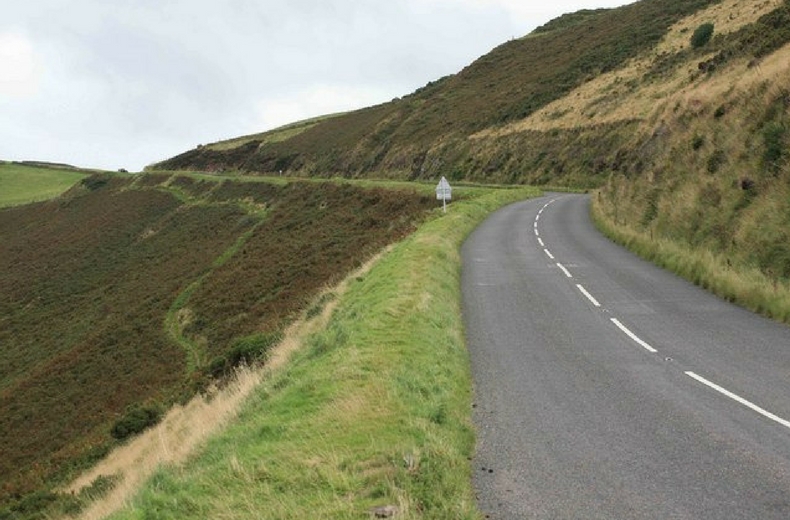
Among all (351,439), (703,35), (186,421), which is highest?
(703,35)

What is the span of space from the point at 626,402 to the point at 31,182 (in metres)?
138

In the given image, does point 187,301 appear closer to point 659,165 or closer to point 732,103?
point 659,165

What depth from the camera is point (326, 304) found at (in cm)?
2100

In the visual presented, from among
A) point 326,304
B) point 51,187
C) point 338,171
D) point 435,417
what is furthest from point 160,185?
point 435,417

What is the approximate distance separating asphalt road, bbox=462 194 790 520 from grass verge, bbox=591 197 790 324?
0.39m

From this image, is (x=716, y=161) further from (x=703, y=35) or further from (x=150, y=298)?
(x=703, y=35)

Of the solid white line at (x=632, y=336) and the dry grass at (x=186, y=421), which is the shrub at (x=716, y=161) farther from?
the dry grass at (x=186, y=421)

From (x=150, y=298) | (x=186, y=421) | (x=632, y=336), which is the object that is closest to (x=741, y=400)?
(x=632, y=336)

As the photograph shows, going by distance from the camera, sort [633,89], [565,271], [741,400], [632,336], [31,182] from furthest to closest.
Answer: [31,182] → [633,89] → [565,271] → [632,336] → [741,400]

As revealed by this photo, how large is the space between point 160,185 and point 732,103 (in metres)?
87.2

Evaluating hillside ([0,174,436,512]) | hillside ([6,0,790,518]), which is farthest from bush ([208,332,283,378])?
hillside ([6,0,790,518])

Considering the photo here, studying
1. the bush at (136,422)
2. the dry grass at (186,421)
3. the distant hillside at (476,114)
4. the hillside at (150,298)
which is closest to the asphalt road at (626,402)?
the dry grass at (186,421)

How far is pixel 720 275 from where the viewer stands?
16.3 metres

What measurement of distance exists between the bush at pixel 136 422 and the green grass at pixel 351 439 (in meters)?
10.7
